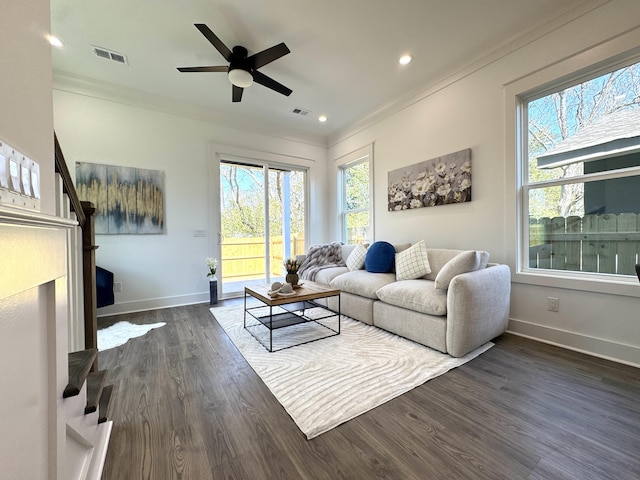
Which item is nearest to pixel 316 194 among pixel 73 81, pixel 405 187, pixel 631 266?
pixel 405 187

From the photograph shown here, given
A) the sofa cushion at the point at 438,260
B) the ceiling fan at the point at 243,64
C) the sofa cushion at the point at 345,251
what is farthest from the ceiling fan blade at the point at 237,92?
the sofa cushion at the point at 438,260

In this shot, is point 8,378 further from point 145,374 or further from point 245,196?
point 245,196

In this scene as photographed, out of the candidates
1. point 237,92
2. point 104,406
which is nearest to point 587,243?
point 104,406

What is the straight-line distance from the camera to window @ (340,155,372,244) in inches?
179

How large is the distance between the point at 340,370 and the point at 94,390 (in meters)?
1.42

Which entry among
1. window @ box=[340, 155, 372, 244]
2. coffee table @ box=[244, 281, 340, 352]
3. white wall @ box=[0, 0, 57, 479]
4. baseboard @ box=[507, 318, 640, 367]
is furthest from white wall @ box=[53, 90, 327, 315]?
baseboard @ box=[507, 318, 640, 367]

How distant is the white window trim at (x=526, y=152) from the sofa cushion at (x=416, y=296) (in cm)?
99

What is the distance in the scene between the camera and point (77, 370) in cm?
105

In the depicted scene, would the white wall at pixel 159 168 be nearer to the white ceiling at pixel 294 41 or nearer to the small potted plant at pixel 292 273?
the white ceiling at pixel 294 41

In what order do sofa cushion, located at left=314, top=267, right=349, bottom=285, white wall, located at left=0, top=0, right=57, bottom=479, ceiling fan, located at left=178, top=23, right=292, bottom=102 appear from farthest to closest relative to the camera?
sofa cushion, located at left=314, top=267, right=349, bottom=285
ceiling fan, located at left=178, top=23, right=292, bottom=102
white wall, located at left=0, top=0, right=57, bottom=479

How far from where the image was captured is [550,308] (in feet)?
7.70

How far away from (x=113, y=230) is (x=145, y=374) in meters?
2.31

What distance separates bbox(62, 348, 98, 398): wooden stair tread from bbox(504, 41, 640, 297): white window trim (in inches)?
129

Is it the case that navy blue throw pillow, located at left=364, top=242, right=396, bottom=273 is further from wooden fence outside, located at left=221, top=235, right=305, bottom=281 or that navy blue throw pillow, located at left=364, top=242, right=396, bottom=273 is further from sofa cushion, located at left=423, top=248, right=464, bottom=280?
wooden fence outside, located at left=221, top=235, right=305, bottom=281
